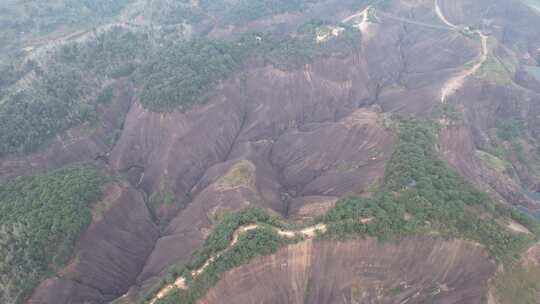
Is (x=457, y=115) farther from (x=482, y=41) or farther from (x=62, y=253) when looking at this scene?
(x=62, y=253)

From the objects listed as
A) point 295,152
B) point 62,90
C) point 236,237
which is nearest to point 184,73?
point 62,90

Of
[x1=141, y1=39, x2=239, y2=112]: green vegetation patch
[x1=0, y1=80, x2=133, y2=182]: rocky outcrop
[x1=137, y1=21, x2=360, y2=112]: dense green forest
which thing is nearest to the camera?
[x1=0, y1=80, x2=133, y2=182]: rocky outcrop

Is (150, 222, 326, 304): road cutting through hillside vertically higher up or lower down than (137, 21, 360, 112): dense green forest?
lower down

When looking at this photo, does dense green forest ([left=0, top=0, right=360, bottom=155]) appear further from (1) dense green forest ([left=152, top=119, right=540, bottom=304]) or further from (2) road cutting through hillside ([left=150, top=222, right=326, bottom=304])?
Result: (1) dense green forest ([left=152, top=119, right=540, bottom=304])

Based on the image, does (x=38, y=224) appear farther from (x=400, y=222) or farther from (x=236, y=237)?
(x=400, y=222)

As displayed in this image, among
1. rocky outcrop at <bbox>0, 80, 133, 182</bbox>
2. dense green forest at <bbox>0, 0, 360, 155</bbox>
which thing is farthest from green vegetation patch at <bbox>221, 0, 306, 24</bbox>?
rocky outcrop at <bbox>0, 80, 133, 182</bbox>

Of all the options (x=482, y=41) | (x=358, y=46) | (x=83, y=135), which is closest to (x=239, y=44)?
(x=358, y=46)
